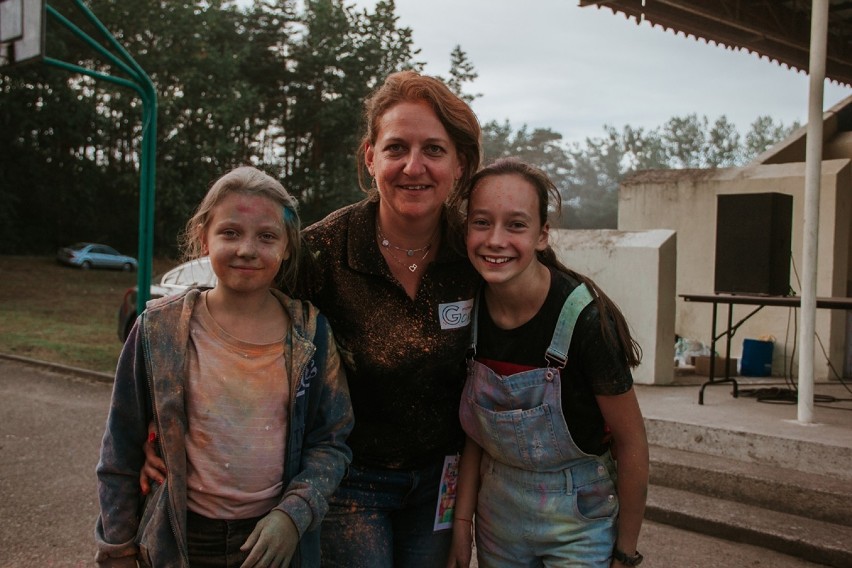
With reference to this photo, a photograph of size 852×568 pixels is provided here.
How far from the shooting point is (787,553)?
13.5 ft

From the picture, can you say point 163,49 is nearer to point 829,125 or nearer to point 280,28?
point 280,28

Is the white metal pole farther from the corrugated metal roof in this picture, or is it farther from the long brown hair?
the long brown hair

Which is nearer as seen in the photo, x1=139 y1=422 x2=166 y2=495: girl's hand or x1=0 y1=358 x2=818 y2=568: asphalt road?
x1=139 y1=422 x2=166 y2=495: girl's hand

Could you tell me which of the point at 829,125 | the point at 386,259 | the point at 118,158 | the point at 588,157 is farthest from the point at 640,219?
the point at 588,157

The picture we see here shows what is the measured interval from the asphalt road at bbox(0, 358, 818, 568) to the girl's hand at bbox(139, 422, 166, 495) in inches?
102

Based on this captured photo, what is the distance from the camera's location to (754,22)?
8.56 meters

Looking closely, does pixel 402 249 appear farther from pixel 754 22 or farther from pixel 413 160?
pixel 754 22

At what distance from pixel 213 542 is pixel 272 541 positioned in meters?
0.19

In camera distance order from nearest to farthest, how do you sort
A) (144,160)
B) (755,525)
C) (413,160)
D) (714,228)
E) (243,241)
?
(243,241), (413,160), (755,525), (144,160), (714,228)

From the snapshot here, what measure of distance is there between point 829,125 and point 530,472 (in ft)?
31.8

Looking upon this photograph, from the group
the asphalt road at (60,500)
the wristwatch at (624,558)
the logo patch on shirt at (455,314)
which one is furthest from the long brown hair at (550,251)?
the asphalt road at (60,500)

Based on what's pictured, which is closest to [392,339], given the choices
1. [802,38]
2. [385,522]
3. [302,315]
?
[302,315]

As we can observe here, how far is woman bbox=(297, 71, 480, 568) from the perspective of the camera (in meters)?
2.29

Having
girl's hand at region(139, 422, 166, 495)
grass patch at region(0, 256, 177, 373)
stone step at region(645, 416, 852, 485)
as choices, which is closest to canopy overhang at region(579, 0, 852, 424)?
stone step at region(645, 416, 852, 485)
